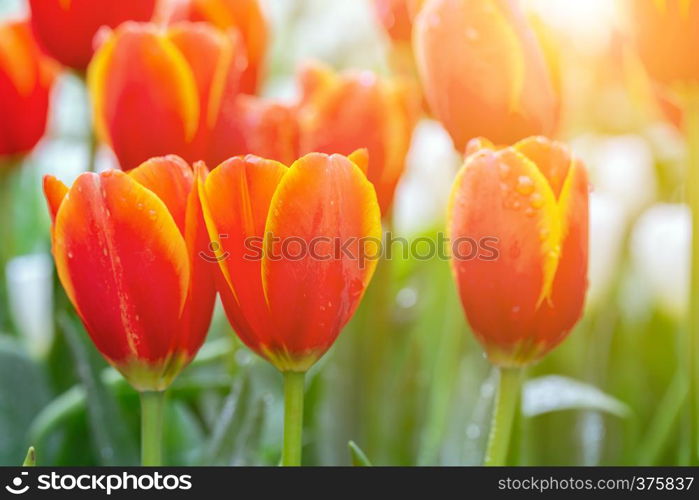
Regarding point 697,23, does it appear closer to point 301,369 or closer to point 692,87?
point 692,87

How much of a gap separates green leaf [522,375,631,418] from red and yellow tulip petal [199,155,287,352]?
17cm

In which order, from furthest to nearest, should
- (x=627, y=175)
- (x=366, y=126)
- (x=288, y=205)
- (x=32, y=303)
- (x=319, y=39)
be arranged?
(x=319, y=39) < (x=627, y=175) < (x=32, y=303) < (x=366, y=126) < (x=288, y=205)

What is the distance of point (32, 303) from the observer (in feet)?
1.76

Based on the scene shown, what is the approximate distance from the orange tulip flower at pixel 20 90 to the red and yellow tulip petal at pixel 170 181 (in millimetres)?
198

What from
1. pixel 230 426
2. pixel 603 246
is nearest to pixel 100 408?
pixel 230 426

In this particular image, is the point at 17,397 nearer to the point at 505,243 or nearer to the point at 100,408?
the point at 100,408

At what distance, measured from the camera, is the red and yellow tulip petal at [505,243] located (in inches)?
11.6

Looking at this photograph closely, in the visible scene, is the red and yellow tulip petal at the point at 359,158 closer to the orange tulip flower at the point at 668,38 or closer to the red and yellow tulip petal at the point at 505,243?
the red and yellow tulip petal at the point at 505,243

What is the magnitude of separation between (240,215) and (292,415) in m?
0.06

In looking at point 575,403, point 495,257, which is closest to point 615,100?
point 575,403

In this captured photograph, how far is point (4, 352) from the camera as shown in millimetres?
468

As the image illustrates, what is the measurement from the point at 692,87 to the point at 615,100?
0.45 metres

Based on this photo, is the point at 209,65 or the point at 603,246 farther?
the point at 603,246

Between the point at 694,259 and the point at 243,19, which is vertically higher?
the point at 243,19
